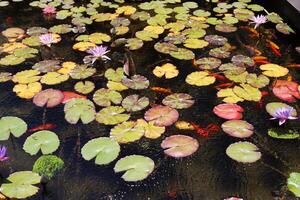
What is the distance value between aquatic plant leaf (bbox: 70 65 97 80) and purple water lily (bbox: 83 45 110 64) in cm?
5

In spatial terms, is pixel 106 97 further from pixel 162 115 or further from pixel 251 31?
pixel 251 31

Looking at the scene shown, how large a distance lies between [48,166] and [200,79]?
33.7 inches

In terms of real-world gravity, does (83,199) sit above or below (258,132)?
below

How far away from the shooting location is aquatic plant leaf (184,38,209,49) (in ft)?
7.05

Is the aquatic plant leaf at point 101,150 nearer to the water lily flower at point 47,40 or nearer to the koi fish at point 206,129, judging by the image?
the koi fish at point 206,129

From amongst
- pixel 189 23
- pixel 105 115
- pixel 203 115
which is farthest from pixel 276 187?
pixel 189 23

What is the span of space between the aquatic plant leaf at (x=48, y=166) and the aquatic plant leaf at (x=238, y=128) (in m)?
0.67

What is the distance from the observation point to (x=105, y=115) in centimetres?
162

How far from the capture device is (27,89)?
1.80 metres

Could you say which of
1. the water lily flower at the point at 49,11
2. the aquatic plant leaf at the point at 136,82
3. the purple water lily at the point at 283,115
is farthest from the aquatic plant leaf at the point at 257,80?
the water lily flower at the point at 49,11

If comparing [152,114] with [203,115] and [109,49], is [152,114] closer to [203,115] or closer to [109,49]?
[203,115]

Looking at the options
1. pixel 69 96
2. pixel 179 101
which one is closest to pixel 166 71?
pixel 179 101

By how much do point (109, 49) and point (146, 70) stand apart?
1.01ft

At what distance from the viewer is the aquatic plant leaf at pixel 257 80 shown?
1.83m
